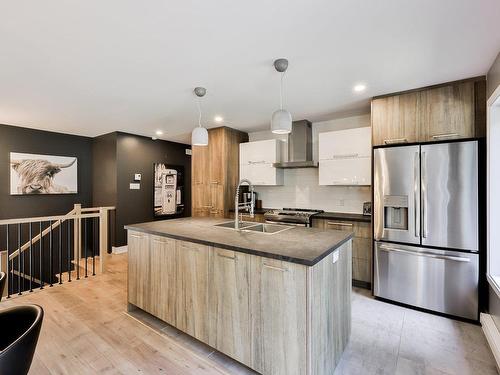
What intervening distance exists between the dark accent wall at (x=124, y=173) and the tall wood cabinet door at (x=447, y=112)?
4857 millimetres

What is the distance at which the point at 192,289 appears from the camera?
204 cm

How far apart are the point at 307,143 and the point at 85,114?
11.2 feet

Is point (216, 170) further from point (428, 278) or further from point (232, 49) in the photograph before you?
point (428, 278)

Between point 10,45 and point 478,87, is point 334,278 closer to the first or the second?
point 478,87

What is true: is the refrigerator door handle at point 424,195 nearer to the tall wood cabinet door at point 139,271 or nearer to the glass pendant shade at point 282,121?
the glass pendant shade at point 282,121

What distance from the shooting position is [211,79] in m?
2.54

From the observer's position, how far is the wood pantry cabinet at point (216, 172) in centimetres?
447

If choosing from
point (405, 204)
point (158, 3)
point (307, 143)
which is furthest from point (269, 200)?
point (158, 3)

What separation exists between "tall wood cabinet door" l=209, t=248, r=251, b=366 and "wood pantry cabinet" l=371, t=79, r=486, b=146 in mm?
2274

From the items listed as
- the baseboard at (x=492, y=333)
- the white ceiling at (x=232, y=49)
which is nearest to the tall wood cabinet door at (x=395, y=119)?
the white ceiling at (x=232, y=49)

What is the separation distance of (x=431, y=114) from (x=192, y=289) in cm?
296

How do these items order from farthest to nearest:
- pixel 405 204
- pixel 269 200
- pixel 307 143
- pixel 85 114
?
pixel 269 200 → pixel 307 143 → pixel 85 114 → pixel 405 204

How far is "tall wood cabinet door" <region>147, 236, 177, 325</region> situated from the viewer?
219 cm

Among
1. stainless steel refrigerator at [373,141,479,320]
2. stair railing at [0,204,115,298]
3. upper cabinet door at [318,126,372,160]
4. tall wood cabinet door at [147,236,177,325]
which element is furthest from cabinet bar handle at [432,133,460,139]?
stair railing at [0,204,115,298]
